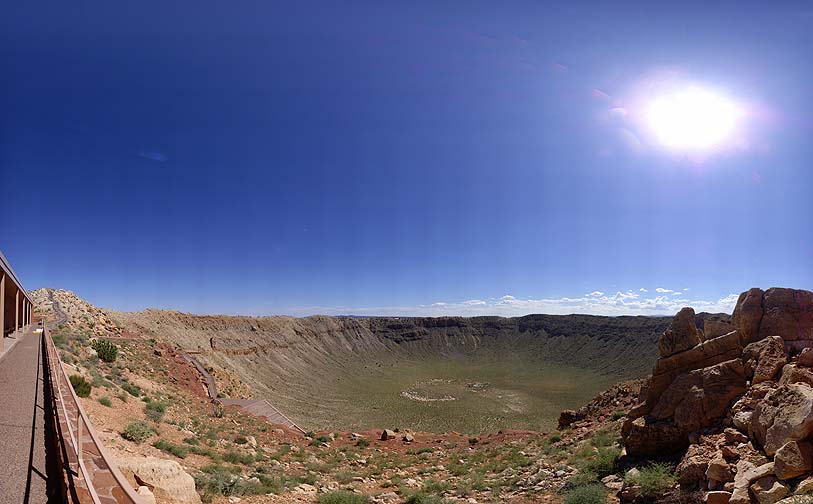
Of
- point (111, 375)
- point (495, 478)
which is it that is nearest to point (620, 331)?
point (495, 478)

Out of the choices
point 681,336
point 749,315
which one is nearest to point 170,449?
point 681,336

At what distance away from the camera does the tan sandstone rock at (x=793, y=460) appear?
5742 millimetres

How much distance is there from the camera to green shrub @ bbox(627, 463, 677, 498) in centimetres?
794

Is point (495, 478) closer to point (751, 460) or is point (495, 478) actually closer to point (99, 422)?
point (751, 460)

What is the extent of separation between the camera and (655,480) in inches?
322

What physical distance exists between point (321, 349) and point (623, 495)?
97.1 m

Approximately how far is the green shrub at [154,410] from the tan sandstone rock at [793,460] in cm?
1798

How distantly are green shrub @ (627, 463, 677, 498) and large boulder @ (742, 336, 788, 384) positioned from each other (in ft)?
10.7

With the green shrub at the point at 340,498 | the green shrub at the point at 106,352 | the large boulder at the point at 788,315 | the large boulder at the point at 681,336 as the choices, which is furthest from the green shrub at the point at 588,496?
the green shrub at the point at 106,352

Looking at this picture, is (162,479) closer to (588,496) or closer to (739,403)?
(588,496)

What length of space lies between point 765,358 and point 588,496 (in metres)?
5.71

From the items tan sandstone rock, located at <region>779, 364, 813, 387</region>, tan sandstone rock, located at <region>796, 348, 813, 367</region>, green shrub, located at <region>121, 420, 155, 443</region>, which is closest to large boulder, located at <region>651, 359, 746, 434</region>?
tan sandstone rock, located at <region>779, 364, 813, 387</region>

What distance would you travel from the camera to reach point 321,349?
324 feet

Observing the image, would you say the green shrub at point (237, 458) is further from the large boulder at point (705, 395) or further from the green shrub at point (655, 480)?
the large boulder at point (705, 395)
